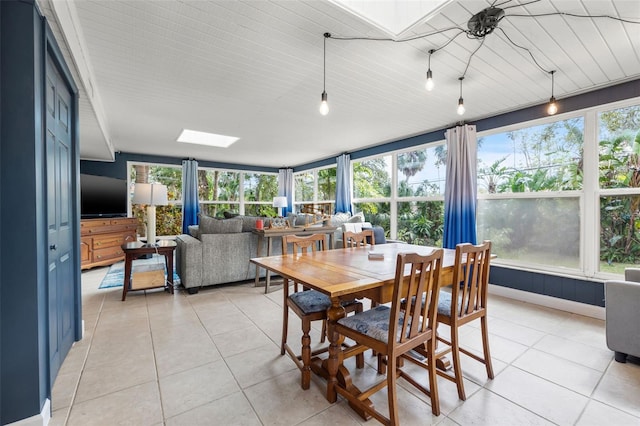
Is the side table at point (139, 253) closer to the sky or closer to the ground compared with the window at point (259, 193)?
closer to the ground

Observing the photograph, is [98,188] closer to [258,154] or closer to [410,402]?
[258,154]

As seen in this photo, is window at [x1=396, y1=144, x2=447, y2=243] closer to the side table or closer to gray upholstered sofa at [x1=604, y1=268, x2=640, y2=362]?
gray upholstered sofa at [x1=604, y1=268, x2=640, y2=362]

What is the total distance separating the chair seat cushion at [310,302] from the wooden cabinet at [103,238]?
12.0 feet

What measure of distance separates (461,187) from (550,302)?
5.60 ft

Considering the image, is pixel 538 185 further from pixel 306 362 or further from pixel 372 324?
pixel 306 362

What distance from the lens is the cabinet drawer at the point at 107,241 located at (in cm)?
472

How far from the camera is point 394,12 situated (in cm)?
197

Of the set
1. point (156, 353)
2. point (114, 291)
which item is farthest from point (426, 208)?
point (114, 291)

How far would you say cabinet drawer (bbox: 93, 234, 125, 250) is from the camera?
15.5 ft

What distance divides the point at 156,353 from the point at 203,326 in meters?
0.51

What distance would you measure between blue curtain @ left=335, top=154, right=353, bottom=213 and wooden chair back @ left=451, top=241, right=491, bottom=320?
4187mm

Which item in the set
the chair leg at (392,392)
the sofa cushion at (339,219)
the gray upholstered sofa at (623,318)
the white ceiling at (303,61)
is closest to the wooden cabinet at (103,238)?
the white ceiling at (303,61)

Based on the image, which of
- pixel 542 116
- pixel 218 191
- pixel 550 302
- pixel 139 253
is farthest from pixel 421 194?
pixel 218 191

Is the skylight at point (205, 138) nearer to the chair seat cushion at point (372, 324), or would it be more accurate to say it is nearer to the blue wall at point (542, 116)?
the blue wall at point (542, 116)
